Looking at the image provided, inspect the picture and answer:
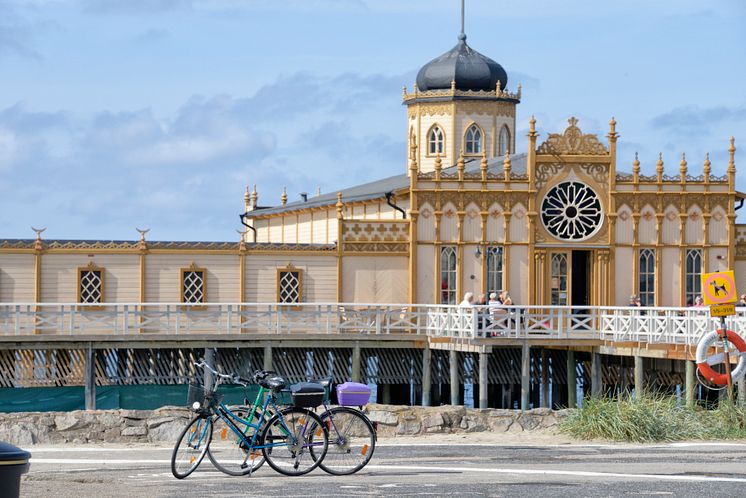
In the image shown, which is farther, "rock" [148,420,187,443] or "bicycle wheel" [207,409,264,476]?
"rock" [148,420,187,443]

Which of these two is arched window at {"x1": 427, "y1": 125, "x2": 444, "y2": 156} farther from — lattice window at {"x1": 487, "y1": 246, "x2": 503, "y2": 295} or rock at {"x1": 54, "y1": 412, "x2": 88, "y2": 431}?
rock at {"x1": 54, "y1": 412, "x2": 88, "y2": 431}

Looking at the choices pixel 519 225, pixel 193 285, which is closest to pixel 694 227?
pixel 519 225

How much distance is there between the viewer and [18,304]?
37.1 metres

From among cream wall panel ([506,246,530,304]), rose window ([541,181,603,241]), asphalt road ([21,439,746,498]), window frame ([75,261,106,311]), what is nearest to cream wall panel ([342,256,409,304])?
cream wall panel ([506,246,530,304])

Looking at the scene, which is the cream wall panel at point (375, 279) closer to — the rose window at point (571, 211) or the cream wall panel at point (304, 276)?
the cream wall panel at point (304, 276)

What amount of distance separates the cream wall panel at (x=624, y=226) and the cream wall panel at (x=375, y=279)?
587 centimetres

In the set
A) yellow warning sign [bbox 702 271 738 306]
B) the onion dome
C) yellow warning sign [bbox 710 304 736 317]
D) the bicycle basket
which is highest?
the onion dome

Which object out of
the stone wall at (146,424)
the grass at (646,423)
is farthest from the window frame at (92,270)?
the grass at (646,423)

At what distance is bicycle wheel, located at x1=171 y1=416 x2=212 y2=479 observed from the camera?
1650cm

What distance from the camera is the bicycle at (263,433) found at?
16.6 meters

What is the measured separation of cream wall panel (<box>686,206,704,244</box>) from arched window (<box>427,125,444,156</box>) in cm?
972

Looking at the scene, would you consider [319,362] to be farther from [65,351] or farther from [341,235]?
[65,351]

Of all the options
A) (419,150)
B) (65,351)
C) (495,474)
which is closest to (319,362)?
(65,351)

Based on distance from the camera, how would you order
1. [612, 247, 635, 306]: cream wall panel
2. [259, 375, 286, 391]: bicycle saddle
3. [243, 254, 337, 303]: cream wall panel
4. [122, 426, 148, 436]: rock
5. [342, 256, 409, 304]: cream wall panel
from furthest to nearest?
[612, 247, 635, 306]: cream wall panel < [342, 256, 409, 304]: cream wall panel < [243, 254, 337, 303]: cream wall panel < [122, 426, 148, 436]: rock < [259, 375, 286, 391]: bicycle saddle
